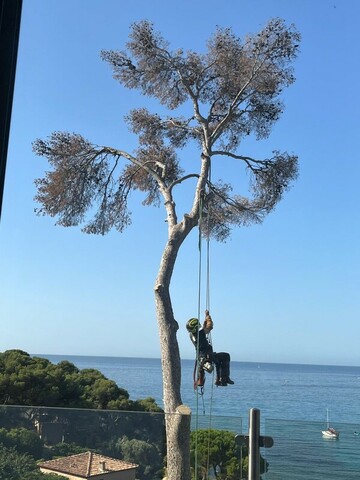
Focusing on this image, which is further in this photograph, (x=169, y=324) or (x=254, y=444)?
(x=169, y=324)

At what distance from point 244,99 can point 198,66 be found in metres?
0.69

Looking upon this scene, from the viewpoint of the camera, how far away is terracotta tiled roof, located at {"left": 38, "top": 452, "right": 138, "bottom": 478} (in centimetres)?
302

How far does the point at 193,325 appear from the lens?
227 inches

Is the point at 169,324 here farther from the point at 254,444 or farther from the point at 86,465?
the point at 86,465

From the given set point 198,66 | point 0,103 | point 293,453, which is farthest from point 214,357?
point 0,103

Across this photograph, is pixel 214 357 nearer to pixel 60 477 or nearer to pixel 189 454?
pixel 189 454

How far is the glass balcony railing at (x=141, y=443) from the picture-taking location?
3193 mm

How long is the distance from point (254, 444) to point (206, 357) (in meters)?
2.49

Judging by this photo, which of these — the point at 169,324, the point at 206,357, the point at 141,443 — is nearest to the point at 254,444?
the point at 141,443

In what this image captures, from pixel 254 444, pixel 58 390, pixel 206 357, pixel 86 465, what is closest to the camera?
pixel 86 465

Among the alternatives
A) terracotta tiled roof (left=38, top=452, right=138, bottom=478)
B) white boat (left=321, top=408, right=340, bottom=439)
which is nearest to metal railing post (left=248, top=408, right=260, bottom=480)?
white boat (left=321, top=408, right=340, bottom=439)

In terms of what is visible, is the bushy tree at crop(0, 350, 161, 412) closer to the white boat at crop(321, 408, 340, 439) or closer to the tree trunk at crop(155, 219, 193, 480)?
the tree trunk at crop(155, 219, 193, 480)

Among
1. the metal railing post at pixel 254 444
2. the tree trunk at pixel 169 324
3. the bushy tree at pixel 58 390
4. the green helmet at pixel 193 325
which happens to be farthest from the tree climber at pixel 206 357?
the bushy tree at pixel 58 390

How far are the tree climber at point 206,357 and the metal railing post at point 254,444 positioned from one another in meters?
2.41
